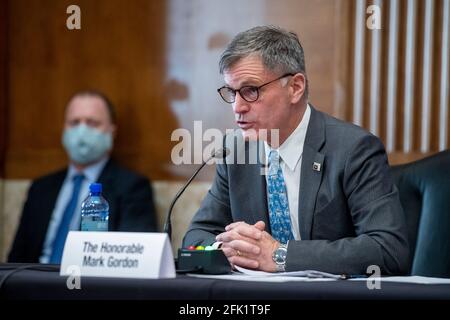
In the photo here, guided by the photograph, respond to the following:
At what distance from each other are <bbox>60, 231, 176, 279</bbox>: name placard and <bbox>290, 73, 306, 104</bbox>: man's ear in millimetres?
917

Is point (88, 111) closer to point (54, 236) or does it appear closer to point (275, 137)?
point (54, 236)

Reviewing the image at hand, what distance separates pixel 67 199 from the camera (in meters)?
4.31

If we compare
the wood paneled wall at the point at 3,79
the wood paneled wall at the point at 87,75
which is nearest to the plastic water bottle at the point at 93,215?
the wood paneled wall at the point at 87,75

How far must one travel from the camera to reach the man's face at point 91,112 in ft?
14.2

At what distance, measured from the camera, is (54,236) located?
4.25 m

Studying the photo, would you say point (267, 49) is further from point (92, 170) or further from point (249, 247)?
point (92, 170)

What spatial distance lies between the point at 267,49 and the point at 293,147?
34 cm

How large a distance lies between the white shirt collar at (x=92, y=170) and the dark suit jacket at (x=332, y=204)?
65.4 inches

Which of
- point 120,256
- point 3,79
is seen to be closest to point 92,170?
point 3,79

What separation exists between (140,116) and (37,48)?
77 cm

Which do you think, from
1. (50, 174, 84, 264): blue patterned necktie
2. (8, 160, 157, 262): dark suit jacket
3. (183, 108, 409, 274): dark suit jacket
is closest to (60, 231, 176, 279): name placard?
(183, 108, 409, 274): dark suit jacket

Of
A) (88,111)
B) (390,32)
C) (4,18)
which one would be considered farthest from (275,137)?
(4,18)

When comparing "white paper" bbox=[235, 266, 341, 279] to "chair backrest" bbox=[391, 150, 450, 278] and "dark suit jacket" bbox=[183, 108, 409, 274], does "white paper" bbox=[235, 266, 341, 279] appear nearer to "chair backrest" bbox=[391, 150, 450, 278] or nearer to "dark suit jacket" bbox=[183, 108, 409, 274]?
"dark suit jacket" bbox=[183, 108, 409, 274]

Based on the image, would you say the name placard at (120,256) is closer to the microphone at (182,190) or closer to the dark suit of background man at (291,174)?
the microphone at (182,190)
